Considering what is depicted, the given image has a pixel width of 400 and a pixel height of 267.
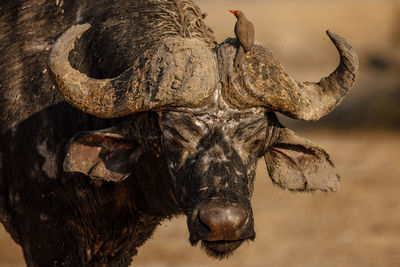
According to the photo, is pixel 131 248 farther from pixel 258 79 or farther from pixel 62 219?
pixel 258 79

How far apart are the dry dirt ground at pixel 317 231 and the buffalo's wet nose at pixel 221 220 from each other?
384cm

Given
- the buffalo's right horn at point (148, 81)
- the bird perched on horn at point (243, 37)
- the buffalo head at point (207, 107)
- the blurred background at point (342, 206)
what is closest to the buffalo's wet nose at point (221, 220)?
the buffalo head at point (207, 107)

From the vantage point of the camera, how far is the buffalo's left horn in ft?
15.2

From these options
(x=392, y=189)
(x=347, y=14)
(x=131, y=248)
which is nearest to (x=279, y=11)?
(x=347, y=14)

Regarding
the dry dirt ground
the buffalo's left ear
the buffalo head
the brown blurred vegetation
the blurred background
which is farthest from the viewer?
the brown blurred vegetation

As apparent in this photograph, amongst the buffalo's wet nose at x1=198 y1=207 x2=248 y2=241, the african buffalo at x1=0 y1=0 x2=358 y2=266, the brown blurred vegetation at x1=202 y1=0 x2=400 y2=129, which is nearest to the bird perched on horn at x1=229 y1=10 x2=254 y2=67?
the african buffalo at x1=0 y1=0 x2=358 y2=266

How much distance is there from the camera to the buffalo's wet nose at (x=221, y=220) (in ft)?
14.0

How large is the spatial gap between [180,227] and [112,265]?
5353mm

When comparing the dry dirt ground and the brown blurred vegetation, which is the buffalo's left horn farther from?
the dry dirt ground

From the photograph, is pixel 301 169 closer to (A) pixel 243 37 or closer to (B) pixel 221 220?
(A) pixel 243 37

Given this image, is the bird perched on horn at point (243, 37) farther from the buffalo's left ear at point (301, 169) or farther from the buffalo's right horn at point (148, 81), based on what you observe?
the buffalo's left ear at point (301, 169)

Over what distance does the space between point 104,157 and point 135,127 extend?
12.9 inches

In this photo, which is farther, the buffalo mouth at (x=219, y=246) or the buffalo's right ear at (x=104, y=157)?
the buffalo's right ear at (x=104, y=157)

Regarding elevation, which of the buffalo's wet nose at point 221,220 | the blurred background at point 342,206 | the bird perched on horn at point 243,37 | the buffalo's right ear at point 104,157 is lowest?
the blurred background at point 342,206
